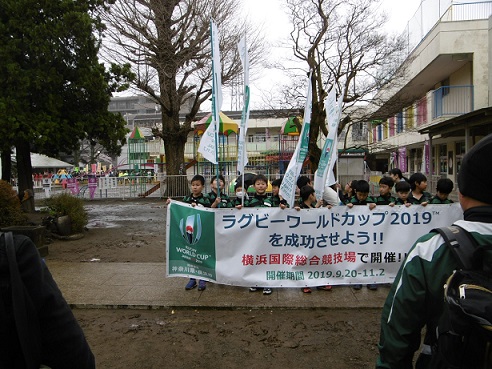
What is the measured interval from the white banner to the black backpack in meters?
4.03

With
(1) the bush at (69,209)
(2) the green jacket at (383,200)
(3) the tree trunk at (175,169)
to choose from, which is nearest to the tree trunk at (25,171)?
(1) the bush at (69,209)

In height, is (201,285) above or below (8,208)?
below

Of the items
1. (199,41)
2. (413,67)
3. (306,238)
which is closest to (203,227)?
(306,238)

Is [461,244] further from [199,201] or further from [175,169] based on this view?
[175,169]

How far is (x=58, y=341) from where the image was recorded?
60.0 inches

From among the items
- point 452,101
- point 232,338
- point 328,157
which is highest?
point 452,101

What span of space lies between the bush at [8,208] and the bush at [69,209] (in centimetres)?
123

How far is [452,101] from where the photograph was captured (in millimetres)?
19094

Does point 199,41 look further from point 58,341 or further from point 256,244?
point 58,341

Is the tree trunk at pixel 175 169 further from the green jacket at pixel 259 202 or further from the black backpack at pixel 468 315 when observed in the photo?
the black backpack at pixel 468 315

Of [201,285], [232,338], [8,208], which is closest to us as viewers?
[232,338]

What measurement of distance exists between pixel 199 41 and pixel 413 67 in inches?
465

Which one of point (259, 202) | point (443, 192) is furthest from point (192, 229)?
point (443, 192)

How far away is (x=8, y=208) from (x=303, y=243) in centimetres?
664
